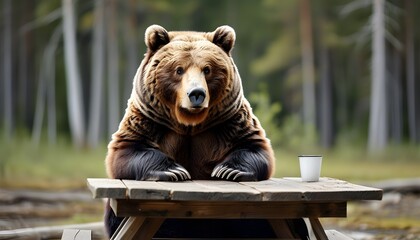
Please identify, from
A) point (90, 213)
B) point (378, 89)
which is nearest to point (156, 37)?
point (90, 213)

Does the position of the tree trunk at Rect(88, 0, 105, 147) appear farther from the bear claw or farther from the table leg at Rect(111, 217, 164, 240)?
the table leg at Rect(111, 217, 164, 240)

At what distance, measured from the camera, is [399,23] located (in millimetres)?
8828

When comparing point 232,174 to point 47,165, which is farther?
point 47,165

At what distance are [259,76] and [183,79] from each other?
598cm

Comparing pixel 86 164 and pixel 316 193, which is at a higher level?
pixel 316 193

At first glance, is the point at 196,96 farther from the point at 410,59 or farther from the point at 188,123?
the point at 410,59

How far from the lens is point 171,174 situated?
106 inches

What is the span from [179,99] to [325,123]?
6.32 m

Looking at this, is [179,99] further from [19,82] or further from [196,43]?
[19,82]

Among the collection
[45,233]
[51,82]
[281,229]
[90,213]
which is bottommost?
[90,213]

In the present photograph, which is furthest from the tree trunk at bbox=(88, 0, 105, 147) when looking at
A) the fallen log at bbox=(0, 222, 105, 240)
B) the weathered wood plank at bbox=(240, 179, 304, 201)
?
the weathered wood plank at bbox=(240, 179, 304, 201)

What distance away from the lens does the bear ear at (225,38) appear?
309 cm

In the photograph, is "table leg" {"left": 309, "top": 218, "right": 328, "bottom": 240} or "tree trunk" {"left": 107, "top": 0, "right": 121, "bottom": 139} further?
"tree trunk" {"left": 107, "top": 0, "right": 121, "bottom": 139}

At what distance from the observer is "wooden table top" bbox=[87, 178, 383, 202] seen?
2.33 metres
